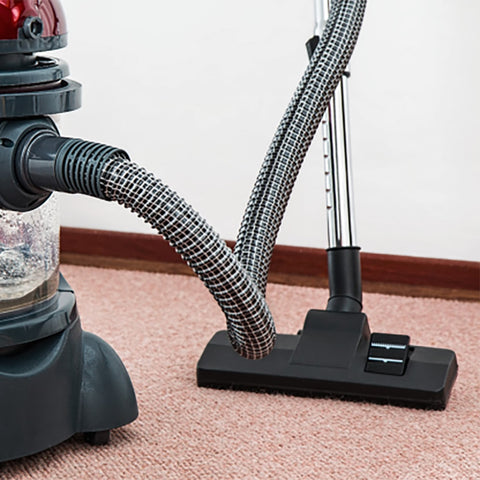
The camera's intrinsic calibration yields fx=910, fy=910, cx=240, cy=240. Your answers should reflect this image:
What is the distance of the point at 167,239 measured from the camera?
817 mm

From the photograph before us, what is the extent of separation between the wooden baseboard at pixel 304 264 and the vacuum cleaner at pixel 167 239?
380 millimetres

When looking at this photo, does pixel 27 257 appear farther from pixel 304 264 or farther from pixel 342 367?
pixel 304 264

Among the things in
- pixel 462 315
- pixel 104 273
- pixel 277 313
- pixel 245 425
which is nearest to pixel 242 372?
pixel 245 425

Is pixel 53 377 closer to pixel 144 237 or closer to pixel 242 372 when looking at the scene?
pixel 242 372

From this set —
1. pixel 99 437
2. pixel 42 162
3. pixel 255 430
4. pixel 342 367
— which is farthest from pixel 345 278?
pixel 42 162

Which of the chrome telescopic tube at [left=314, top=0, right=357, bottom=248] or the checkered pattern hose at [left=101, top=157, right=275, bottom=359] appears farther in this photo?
the chrome telescopic tube at [left=314, top=0, right=357, bottom=248]

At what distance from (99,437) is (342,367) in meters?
0.31

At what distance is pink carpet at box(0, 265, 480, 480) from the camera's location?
36.2 inches

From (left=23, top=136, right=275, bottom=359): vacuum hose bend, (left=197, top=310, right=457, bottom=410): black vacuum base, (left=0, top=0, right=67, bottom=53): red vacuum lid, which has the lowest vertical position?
(left=197, top=310, right=457, bottom=410): black vacuum base

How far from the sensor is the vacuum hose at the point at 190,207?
2.56 feet

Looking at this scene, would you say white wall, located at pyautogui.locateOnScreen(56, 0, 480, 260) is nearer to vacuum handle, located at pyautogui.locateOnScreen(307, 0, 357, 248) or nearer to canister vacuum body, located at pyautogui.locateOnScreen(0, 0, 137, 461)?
vacuum handle, located at pyautogui.locateOnScreen(307, 0, 357, 248)

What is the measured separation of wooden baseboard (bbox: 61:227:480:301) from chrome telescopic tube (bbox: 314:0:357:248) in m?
0.38

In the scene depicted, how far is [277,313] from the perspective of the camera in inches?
57.2

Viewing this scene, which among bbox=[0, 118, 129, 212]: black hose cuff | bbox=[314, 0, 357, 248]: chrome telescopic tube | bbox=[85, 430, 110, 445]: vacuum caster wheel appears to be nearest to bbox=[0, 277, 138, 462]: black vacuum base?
bbox=[85, 430, 110, 445]: vacuum caster wheel
